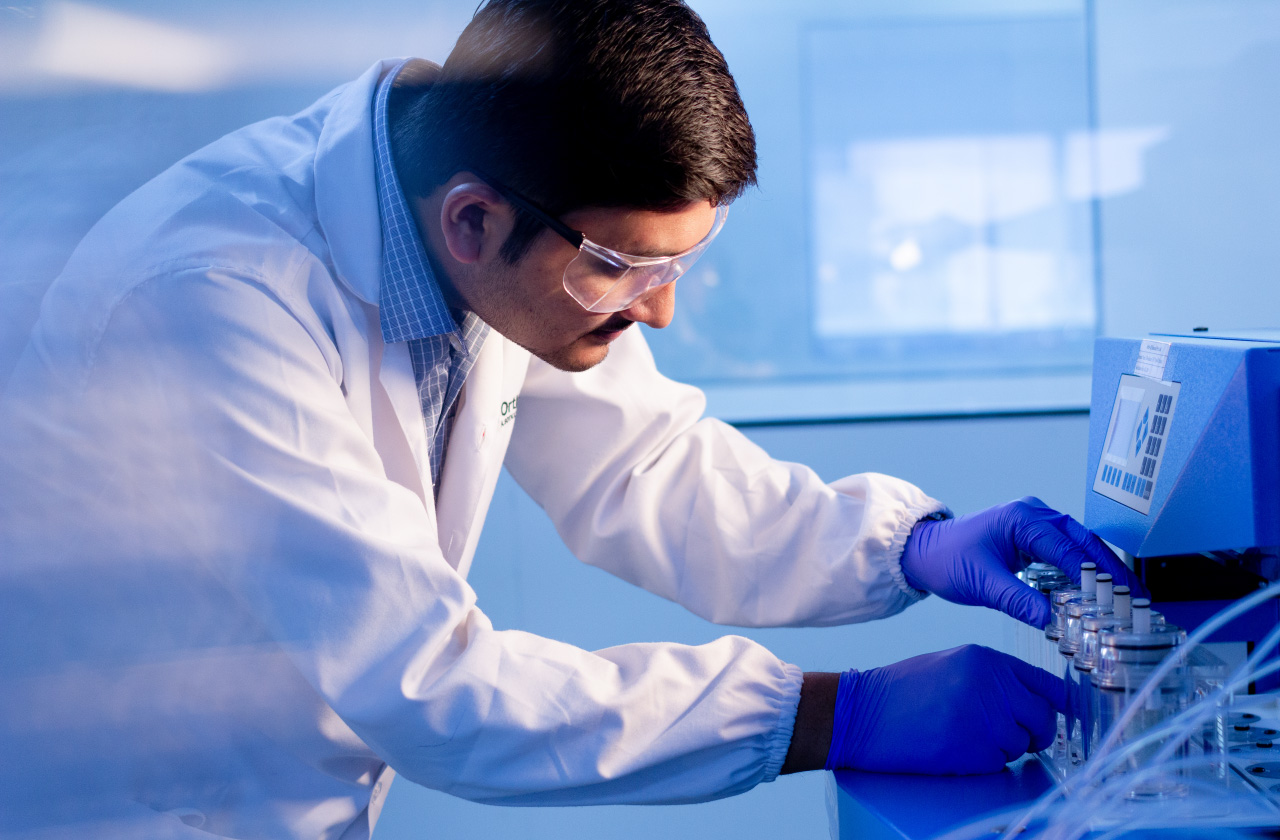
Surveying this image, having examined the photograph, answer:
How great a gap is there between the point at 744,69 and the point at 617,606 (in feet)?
4.57

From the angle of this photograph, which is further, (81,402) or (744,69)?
(744,69)

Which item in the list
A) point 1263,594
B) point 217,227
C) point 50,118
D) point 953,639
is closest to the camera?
point 1263,594

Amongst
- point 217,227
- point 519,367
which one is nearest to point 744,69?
point 519,367

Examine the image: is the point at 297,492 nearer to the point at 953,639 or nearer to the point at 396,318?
the point at 396,318

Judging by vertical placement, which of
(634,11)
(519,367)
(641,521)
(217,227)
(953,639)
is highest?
(634,11)

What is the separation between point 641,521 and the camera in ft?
4.58

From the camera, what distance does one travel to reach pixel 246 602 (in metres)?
0.88

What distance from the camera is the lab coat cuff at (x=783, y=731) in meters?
0.92

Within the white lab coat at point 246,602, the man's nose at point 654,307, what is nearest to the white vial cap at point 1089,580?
the white lab coat at point 246,602

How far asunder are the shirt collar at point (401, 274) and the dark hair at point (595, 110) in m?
0.07

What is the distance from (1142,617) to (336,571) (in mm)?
713

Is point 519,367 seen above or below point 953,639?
above

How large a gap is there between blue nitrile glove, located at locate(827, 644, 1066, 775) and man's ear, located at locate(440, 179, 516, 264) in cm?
63

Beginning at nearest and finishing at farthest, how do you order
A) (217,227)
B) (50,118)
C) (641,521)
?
(50,118) → (217,227) → (641,521)
